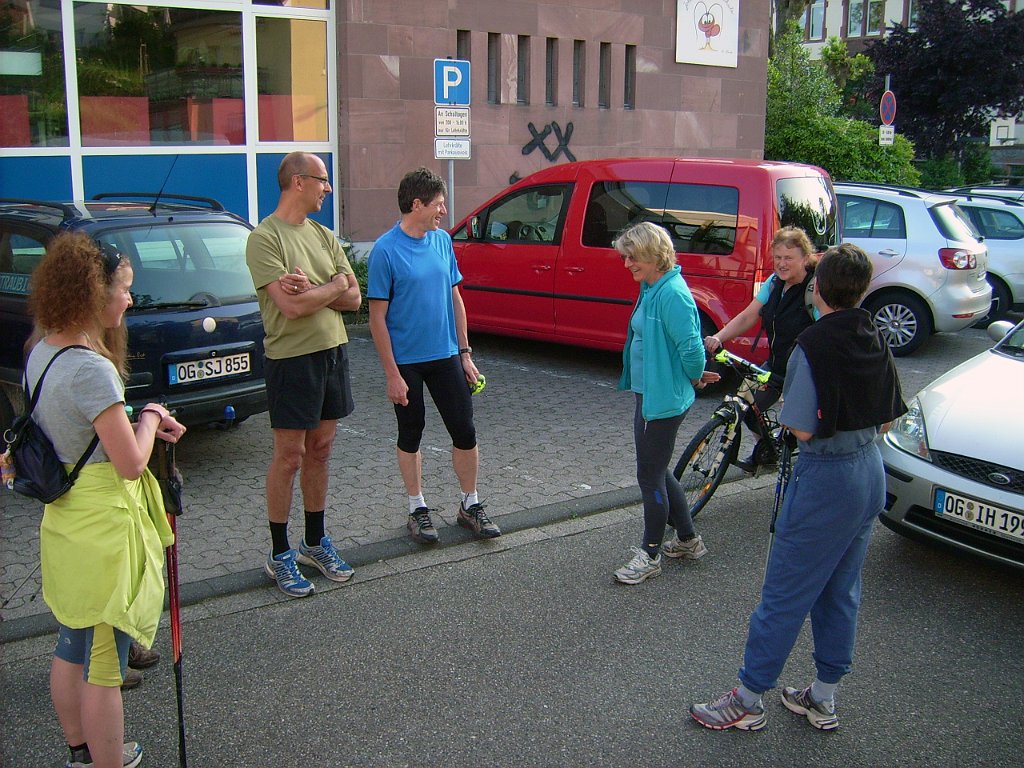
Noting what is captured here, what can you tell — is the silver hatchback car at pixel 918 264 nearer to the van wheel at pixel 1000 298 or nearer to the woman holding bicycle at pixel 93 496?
the van wheel at pixel 1000 298

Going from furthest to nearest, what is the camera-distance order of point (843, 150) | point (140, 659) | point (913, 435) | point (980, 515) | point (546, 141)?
point (843, 150)
point (546, 141)
point (913, 435)
point (980, 515)
point (140, 659)

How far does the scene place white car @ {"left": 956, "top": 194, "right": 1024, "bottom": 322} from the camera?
13.0m

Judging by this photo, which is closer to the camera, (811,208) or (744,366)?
(744,366)

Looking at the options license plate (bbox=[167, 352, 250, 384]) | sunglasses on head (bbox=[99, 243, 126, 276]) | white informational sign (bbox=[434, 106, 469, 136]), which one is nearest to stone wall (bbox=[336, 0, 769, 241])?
white informational sign (bbox=[434, 106, 469, 136])

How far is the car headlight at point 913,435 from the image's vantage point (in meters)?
5.11

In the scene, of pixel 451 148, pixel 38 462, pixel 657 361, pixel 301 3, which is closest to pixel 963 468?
pixel 657 361

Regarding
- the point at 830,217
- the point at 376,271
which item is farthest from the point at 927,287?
the point at 376,271

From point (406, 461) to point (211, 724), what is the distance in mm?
1986

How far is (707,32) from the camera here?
59.6 ft

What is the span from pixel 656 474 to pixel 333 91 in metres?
10.5

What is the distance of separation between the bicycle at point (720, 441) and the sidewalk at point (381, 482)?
0.54m

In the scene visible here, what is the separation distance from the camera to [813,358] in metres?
3.42

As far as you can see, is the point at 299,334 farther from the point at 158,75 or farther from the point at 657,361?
the point at 158,75

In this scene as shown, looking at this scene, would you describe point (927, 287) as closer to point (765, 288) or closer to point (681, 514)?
point (765, 288)
